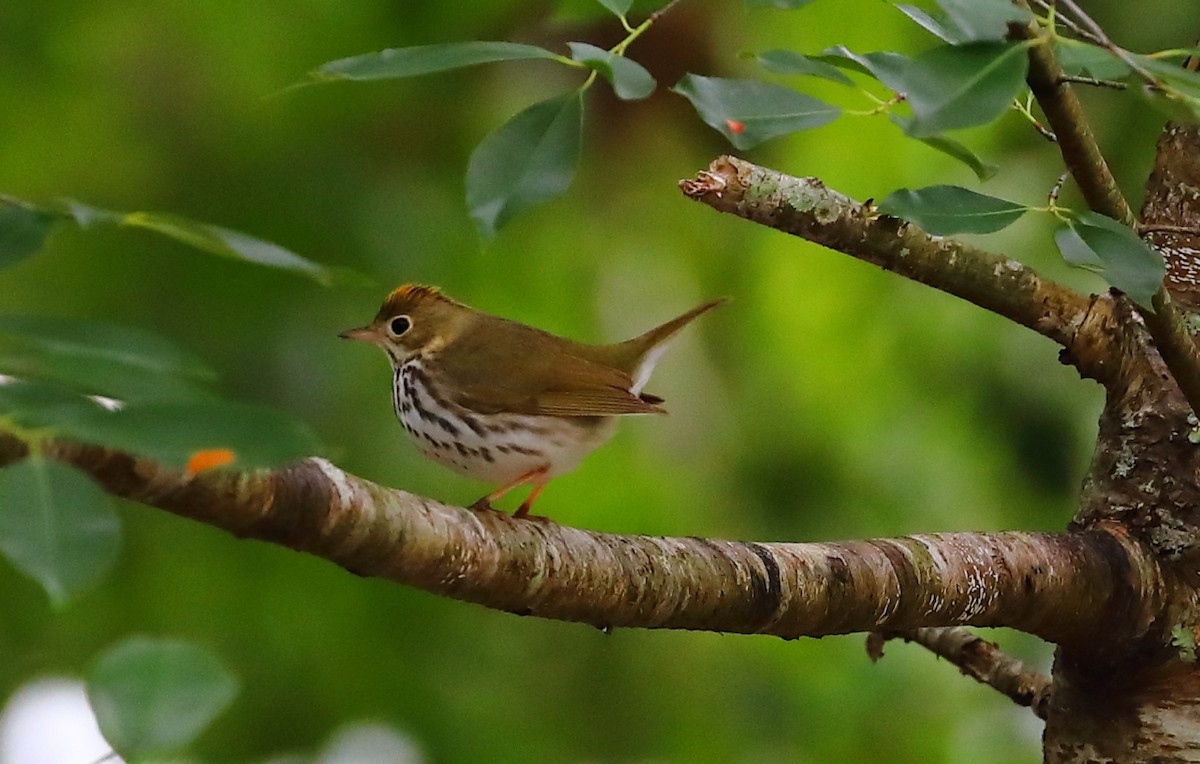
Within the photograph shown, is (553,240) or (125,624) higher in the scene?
(553,240)

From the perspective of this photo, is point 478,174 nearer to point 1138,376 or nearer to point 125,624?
point 1138,376

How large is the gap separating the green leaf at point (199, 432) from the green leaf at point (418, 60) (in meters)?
0.26

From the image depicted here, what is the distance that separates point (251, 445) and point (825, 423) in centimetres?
189

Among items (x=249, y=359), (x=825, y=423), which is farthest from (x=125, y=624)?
(x=825, y=423)

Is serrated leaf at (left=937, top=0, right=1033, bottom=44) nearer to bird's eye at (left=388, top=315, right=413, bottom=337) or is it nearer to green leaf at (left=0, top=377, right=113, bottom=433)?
green leaf at (left=0, top=377, right=113, bottom=433)

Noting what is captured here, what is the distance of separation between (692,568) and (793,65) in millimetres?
504

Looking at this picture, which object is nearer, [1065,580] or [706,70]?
[1065,580]

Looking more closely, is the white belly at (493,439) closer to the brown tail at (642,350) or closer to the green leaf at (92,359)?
the brown tail at (642,350)

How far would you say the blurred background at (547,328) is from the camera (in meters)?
2.04

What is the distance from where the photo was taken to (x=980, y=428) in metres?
2.34

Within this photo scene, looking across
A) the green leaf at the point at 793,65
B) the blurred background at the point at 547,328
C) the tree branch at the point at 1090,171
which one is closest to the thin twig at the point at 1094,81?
the tree branch at the point at 1090,171

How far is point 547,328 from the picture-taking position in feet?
7.66

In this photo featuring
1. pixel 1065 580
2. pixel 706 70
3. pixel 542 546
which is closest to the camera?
pixel 542 546

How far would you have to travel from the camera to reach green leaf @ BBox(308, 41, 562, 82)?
741mm
